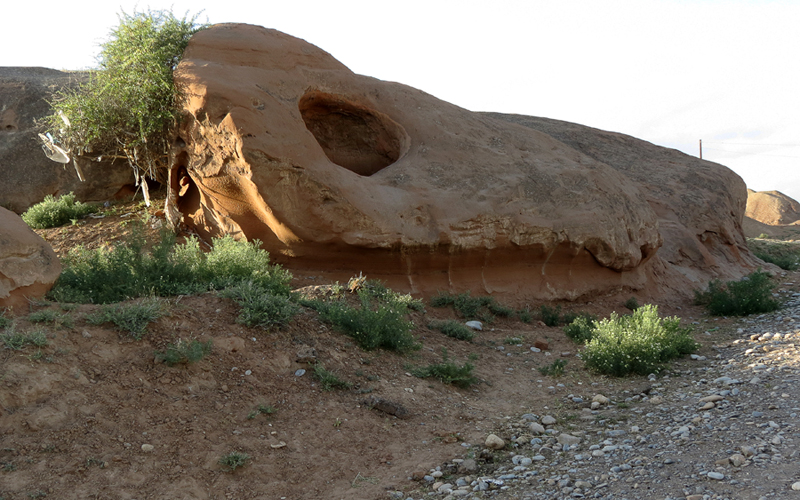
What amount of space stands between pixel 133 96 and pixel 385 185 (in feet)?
12.7

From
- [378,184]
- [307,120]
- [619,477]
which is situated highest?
[307,120]

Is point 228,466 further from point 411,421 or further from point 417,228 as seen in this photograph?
point 417,228

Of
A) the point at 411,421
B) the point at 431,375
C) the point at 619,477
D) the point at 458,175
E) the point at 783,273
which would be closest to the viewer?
the point at 619,477

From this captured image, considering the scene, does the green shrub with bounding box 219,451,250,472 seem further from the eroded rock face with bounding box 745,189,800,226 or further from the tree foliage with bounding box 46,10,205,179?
the eroded rock face with bounding box 745,189,800,226

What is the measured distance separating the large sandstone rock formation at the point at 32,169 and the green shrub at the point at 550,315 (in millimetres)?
8266

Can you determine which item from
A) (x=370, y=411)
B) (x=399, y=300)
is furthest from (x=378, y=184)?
(x=370, y=411)

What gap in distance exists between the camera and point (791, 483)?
341cm

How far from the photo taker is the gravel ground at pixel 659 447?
12.0 feet

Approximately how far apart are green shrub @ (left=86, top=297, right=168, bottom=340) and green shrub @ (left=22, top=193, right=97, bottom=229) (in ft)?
21.0

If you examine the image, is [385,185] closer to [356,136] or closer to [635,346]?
[356,136]

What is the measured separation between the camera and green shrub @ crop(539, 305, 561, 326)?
9.52 metres

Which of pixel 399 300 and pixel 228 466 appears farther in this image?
pixel 399 300

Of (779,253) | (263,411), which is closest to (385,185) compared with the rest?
(263,411)

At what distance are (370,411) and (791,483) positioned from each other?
306 centimetres
